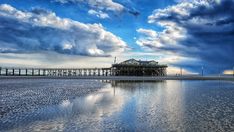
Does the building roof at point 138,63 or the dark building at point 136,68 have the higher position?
the building roof at point 138,63

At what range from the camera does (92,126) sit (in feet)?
43.8

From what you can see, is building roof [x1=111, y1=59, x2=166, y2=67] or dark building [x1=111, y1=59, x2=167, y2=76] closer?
dark building [x1=111, y1=59, x2=167, y2=76]

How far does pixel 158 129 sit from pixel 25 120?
6898 mm

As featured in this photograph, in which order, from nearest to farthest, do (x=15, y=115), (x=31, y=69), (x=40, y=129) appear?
(x=40, y=129) → (x=15, y=115) → (x=31, y=69)

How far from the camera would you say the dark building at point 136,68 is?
174750 mm

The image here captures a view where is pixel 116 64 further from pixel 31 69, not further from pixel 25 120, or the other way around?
pixel 25 120

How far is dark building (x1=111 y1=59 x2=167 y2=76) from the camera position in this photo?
6880 inches

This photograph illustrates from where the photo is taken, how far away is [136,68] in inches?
6983

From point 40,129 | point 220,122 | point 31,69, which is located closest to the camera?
point 40,129

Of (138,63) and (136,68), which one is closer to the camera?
(136,68)

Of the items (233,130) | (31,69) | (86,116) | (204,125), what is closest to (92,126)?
(86,116)

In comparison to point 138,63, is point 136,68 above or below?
below

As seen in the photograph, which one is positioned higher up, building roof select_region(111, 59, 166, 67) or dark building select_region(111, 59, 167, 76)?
building roof select_region(111, 59, 166, 67)

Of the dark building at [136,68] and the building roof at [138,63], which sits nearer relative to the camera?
the dark building at [136,68]
